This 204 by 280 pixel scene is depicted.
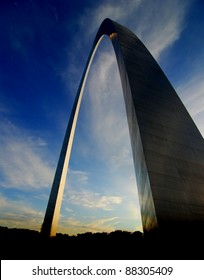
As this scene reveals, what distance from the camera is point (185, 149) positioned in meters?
9.48

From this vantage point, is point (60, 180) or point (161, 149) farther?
point (60, 180)

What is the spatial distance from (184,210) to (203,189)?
180cm

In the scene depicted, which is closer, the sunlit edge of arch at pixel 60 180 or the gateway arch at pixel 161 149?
the gateway arch at pixel 161 149

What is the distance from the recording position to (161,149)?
8664 millimetres

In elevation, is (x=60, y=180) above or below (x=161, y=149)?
above

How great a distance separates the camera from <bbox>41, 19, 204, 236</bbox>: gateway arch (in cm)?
719

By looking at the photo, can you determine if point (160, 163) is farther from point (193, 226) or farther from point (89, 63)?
point (89, 63)

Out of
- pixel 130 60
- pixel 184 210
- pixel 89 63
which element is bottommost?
pixel 184 210

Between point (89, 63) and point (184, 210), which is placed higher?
point (89, 63)

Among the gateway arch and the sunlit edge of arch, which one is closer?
the gateway arch

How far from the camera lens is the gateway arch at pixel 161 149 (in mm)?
7188
